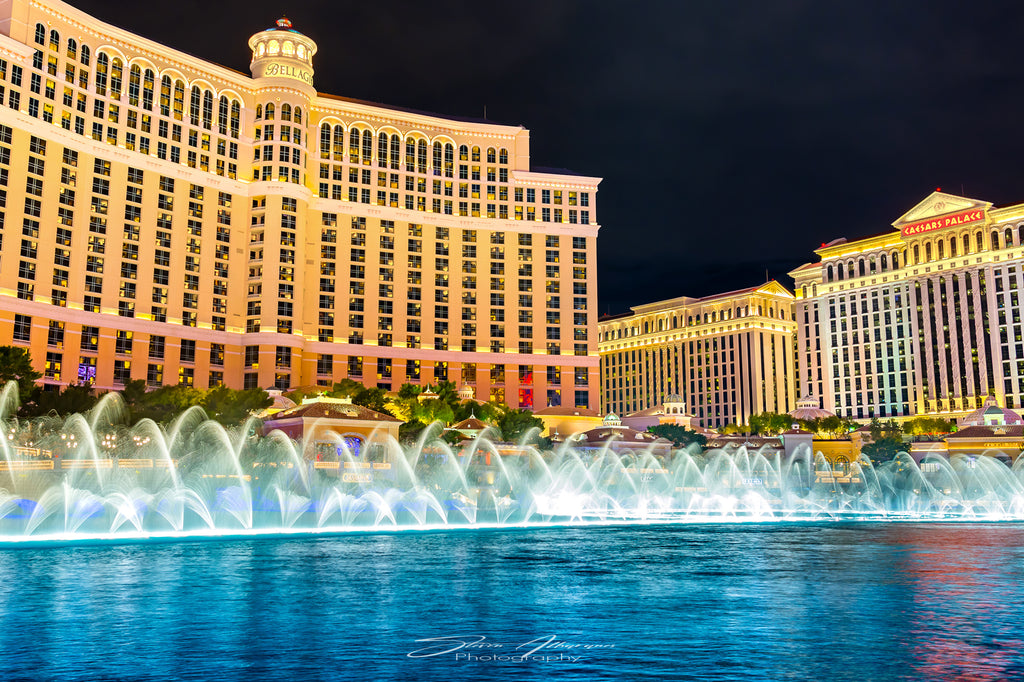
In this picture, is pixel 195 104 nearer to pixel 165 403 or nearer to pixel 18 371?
pixel 165 403

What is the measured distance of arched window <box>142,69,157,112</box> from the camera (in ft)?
368

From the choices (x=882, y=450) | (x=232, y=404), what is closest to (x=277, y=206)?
(x=232, y=404)

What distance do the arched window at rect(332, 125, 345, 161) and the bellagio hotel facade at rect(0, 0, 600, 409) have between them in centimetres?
31

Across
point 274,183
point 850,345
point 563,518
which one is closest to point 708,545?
point 563,518

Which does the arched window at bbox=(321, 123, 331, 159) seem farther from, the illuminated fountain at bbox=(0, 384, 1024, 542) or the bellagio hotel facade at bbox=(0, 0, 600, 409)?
the illuminated fountain at bbox=(0, 384, 1024, 542)

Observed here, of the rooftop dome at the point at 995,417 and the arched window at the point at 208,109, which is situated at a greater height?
the arched window at the point at 208,109

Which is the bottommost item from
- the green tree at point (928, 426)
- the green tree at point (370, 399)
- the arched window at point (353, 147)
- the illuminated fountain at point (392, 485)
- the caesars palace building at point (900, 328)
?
the illuminated fountain at point (392, 485)

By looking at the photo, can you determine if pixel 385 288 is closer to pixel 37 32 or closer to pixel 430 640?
pixel 37 32

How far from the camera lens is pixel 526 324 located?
134875mm

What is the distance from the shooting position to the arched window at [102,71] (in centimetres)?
10751

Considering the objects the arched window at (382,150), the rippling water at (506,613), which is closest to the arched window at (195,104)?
the arched window at (382,150)

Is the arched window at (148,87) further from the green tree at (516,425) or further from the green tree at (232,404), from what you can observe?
the green tree at (516,425)

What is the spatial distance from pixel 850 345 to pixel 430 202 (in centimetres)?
9946

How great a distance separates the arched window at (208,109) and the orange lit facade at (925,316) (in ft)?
434
